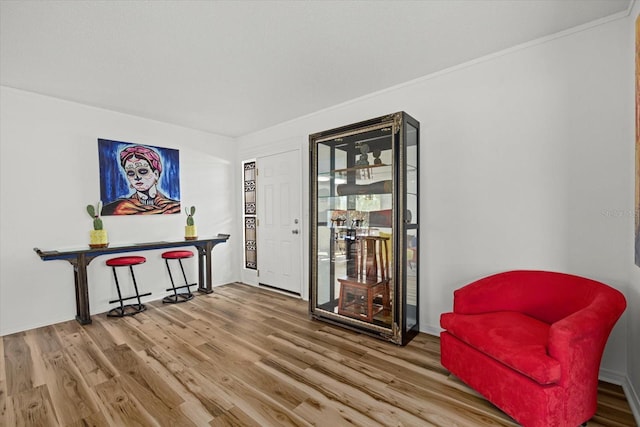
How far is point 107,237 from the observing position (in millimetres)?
3729

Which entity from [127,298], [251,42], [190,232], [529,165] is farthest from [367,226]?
[127,298]

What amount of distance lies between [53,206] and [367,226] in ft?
11.6

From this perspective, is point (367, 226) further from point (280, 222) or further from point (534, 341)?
point (280, 222)

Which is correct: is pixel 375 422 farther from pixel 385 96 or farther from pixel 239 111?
pixel 239 111

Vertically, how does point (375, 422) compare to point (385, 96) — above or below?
below

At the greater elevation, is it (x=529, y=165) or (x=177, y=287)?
(x=529, y=165)

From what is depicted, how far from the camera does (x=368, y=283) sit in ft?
9.76

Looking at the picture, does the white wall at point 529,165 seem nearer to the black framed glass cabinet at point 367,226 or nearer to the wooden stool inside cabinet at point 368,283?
the black framed glass cabinet at point 367,226

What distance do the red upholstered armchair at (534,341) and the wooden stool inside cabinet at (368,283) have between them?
772 millimetres

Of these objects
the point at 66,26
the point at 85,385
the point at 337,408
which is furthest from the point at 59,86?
the point at 337,408

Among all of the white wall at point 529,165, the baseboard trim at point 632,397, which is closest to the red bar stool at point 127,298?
the white wall at point 529,165

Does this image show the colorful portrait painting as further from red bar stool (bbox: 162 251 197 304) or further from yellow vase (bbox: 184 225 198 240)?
red bar stool (bbox: 162 251 197 304)

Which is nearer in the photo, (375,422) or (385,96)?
(375,422)

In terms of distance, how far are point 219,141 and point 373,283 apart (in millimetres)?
3552
